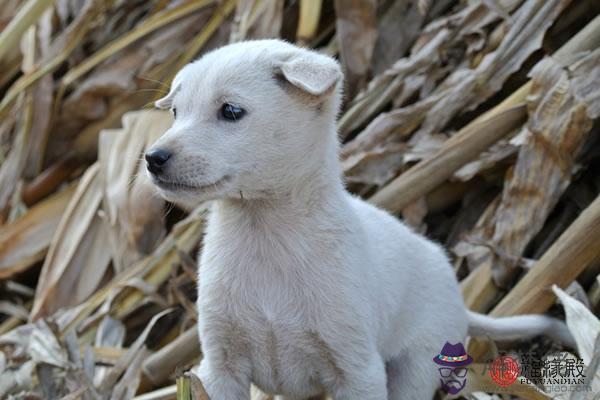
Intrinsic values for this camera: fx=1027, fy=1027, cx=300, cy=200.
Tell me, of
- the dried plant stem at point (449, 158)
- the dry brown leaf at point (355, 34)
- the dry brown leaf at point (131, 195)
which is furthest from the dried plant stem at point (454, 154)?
the dry brown leaf at point (131, 195)

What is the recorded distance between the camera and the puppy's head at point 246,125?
2.66 meters

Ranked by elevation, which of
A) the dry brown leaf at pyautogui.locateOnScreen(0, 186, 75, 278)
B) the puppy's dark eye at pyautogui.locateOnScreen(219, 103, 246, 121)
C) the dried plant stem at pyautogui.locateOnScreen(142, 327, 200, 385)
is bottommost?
the dry brown leaf at pyautogui.locateOnScreen(0, 186, 75, 278)

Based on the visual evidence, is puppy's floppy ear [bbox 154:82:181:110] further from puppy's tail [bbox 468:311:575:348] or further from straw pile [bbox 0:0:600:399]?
puppy's tail [bbox 468:311:575:348]

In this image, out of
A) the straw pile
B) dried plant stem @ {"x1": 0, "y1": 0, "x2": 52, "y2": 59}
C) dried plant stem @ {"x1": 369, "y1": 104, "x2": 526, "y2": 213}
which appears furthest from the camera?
dried plant stem @ {"x1": 0, "y1": 0, "x2": 52, "y2": 59}

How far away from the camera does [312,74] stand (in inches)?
106

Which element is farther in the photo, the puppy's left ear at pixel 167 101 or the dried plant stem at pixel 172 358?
the dried plant stem at pixel 172 358

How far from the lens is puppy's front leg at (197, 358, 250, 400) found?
2830 millimetres

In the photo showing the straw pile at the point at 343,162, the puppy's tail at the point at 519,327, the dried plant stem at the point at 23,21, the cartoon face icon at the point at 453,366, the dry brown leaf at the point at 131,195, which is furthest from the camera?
the dried plant stem at the point at 23,21

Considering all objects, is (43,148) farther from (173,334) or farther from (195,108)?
(195,108)

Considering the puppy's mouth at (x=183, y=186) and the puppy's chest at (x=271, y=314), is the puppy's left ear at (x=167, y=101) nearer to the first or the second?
the puppy's mouth at (x=183, y=186)

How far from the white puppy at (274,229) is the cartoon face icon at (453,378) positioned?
310mm

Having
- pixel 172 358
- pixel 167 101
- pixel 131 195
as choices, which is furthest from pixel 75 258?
pixel 167 101

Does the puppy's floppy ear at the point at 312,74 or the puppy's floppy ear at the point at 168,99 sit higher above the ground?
the puppy's floppy ear at the point at 312,74

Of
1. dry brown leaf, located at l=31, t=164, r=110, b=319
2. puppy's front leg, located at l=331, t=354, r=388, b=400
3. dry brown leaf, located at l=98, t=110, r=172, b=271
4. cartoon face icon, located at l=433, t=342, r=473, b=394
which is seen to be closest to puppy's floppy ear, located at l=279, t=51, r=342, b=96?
puppy's front leg, located at l=331, t=354, r=388, b=400
